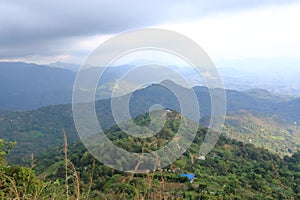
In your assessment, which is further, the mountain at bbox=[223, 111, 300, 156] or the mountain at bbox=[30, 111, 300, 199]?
the mountain at bbox=[223, 111, 300, 156]

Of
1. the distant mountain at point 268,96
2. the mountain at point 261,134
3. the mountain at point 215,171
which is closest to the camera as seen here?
the mountain at point 215,171

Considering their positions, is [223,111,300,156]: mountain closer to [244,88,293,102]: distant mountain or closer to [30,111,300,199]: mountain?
[30,111,300,199]: mountain

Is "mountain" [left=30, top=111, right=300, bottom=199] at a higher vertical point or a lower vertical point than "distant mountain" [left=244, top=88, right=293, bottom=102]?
higher

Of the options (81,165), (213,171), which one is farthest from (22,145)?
(213,171)

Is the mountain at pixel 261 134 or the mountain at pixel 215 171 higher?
the mountain at pixel 215 171

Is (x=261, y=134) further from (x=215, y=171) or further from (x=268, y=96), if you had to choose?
(x=268, y=96)

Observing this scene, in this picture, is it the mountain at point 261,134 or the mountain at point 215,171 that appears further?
the mountain at point 261,134

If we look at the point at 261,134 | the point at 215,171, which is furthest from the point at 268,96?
the point at 215,171

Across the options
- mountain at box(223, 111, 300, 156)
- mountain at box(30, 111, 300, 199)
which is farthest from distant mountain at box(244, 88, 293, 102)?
mountain at box(30, 111, 300, 199)

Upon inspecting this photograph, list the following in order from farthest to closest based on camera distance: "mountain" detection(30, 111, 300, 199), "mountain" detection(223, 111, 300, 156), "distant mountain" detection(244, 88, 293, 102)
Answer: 1. "distant mountain" detection(244, 88, 293, 102)
2. "mountain" detection(223, 111, 300, 156)
3. "mountain" detection(30, 111, 300, 199)

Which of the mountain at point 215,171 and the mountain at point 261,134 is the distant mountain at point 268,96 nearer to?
the mountain at point 261,134

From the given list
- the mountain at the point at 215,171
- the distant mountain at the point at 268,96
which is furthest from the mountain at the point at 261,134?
the distant mountain at the point at 268,96

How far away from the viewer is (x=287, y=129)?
72.9 m

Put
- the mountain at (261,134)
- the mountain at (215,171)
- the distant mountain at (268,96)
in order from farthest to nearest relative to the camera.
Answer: the distant mountain at (268,96), the mountain at (261,134), the mountain at (215,171)
